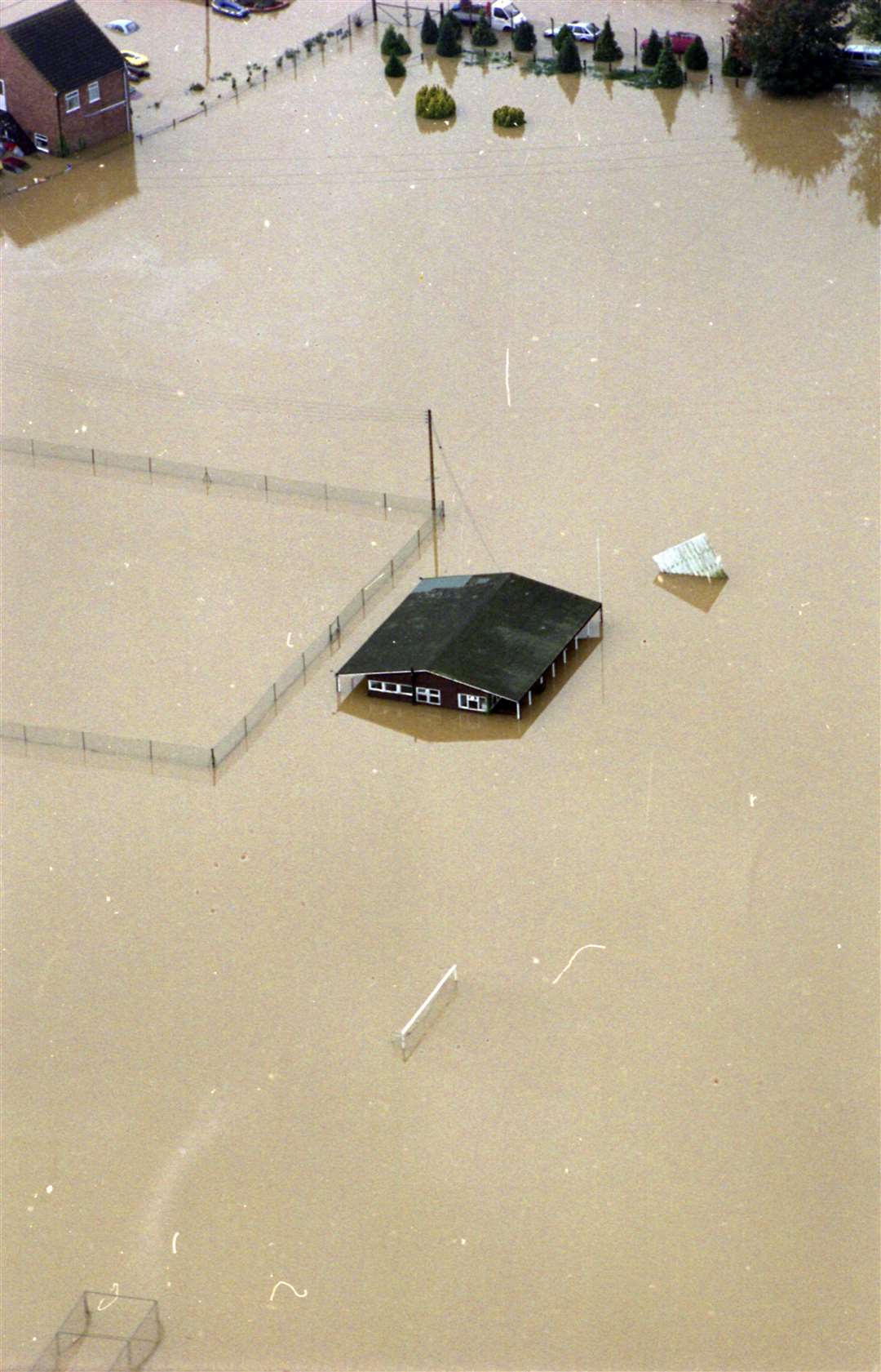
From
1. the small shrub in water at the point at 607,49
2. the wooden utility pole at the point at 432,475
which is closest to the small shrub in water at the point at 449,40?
the small shrub in water at the point at 607,49

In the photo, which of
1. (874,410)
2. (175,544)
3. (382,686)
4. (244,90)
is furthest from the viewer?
(244,90)

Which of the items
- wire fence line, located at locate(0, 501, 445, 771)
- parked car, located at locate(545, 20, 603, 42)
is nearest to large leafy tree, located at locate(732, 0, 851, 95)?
parked car, located at locate(545, 20, 603, 42)

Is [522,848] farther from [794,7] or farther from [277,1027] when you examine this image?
[794,7]

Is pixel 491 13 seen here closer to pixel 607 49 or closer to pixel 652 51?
pixel 607 49

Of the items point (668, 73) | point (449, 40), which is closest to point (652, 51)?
point (668, 73)

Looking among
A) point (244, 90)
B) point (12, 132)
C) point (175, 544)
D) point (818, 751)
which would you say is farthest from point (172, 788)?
point (244, 90)

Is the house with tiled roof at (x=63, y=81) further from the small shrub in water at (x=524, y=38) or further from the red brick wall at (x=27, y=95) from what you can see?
the small shrub in water at (x=524, y=38)

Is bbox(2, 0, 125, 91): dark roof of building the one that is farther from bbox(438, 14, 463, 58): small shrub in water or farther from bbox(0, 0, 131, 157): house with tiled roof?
bbox(438, 14, 463, 58): small shrub in water
